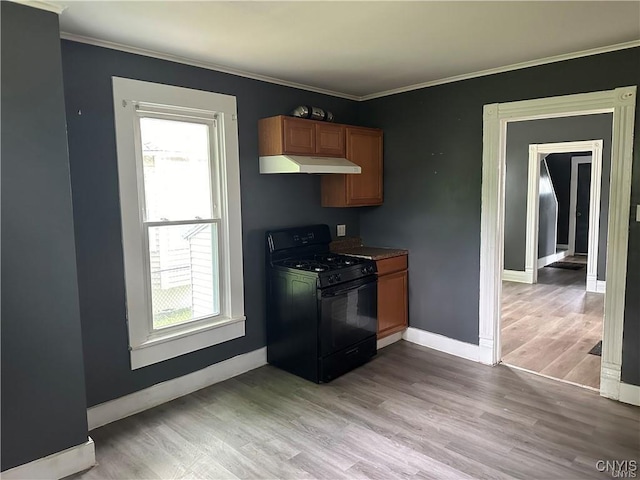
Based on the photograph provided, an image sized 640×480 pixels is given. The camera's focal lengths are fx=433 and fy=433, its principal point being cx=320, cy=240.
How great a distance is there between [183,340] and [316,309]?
1014 millimetres

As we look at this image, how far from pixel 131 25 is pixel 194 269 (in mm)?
1690

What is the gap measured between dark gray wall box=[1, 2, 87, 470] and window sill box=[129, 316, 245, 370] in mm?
658

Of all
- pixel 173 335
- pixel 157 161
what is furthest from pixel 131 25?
pixel 173 335

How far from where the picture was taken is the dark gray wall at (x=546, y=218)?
7.69m

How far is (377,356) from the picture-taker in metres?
3.96

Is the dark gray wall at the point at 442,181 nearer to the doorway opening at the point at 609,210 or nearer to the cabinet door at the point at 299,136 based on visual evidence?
the doorway opening at the point at 609,210

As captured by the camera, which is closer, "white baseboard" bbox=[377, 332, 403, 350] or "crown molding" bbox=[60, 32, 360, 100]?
"crown molding" bbox=[60, 32, 360, 100]

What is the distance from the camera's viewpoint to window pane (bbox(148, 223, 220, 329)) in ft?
10.1

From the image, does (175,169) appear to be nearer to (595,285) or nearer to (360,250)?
(360,250)

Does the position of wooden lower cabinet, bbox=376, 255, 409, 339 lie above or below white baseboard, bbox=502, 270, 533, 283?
above

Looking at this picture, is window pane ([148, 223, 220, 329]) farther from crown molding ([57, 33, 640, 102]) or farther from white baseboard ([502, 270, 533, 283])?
white baseboard ([502, 270, 533, 283])

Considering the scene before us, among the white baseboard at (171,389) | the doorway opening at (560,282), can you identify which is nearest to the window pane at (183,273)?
the white baseboard at (171,389)

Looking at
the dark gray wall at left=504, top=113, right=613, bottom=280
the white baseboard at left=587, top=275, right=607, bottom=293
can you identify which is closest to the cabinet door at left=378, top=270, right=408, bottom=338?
the dark gray wall at left=504, top=113, right=613, bottom=280

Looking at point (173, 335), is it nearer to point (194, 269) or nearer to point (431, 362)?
point (194, 269)
